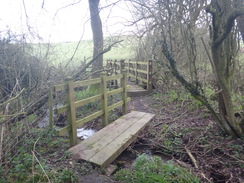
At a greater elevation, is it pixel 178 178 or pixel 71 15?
pixel 71 15

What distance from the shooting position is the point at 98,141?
12.7ft

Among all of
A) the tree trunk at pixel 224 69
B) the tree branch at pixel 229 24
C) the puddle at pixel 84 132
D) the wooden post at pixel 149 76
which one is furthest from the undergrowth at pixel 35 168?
the wooden post at pixel 149 76

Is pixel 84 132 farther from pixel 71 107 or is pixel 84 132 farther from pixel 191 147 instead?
pixel 191 147

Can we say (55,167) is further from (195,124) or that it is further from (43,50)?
(43,50)

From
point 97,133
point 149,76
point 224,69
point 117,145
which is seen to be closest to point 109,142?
point 117,145

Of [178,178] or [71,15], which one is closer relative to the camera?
[178,178]

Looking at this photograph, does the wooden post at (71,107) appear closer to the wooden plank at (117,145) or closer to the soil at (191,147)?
the wooden plank at (117,145)

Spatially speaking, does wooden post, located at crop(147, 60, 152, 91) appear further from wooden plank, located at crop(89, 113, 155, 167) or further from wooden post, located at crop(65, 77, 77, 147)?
wooden post, located at crop(65, 77, 77, 147)

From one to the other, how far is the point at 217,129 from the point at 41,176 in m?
3.77

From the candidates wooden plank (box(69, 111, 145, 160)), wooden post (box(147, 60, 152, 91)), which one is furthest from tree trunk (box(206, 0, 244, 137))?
wooden post (box(147, 60, 152, 91))

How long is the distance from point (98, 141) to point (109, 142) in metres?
0.22

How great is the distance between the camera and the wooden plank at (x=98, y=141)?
3387 millimetres

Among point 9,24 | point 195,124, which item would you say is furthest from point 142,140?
point 9,24

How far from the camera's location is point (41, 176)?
2.59 metres
